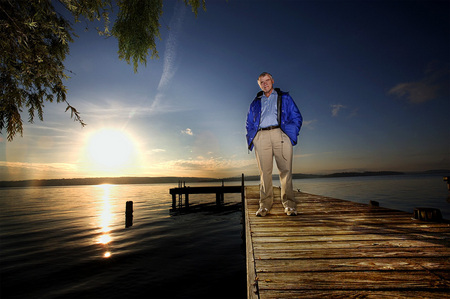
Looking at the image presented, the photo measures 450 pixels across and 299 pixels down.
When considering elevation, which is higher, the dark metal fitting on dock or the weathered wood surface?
the dark metal fitting on dock

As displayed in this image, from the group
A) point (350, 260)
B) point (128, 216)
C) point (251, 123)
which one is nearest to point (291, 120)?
point (251, 123)

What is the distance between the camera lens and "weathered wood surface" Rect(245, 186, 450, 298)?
4.80ft

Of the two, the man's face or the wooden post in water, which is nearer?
the man's face

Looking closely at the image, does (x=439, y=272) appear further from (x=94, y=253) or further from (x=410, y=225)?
(x=94, y=253)

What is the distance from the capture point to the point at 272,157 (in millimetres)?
4020

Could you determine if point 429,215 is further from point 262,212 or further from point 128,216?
point 128,216

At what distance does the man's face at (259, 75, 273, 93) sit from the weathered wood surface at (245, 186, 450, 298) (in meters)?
2.67

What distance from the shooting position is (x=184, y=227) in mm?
11805

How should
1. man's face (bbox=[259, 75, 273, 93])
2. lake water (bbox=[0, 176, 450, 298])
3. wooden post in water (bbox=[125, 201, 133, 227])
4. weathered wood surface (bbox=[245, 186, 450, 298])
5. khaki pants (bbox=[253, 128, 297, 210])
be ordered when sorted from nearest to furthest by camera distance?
weathered wood surface (bbox=[245, 186, 450, 298]), khaki pants (bbox=[253, 128, 297, 210]), man's face (bbox=[259, 75, 273, 93]), lake water (bbox=[0, 176, 450, 298]), wooden post in water (bbox=[125, 201, 133, 227])

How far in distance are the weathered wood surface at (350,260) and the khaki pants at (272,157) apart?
791mm

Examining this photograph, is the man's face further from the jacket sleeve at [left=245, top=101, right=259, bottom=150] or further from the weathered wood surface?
the weathered wood surface

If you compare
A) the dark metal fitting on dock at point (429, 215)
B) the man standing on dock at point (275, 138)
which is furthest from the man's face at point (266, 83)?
the dark metal fitting on dock at point (429, 215)

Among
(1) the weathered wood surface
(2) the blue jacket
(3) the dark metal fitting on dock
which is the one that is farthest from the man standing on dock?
(3) the dark metal fitting on dock

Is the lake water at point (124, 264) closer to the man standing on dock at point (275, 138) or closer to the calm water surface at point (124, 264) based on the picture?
the calm water surface at point (124, 264)
